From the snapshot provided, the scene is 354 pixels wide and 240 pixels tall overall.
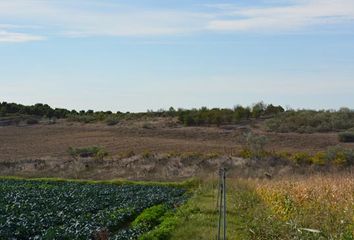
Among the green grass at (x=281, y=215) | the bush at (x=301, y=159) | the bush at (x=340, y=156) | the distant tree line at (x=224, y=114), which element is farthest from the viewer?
the distant tree line at (x=224, y=114)

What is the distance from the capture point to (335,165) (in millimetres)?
44500

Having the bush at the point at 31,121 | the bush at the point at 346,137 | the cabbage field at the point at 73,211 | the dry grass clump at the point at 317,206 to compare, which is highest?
the bush at the point at 31,121

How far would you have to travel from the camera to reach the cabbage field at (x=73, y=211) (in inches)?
648

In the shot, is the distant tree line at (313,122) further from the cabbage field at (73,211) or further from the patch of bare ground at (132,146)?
the cabbage field at (73,211)

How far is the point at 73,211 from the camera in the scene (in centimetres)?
2294

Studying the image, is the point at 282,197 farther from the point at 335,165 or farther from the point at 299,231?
the point at 335,165

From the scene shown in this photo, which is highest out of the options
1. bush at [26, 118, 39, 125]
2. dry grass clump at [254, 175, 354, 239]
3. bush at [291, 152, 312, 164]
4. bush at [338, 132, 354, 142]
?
bush at [26, 118, 39, 125]

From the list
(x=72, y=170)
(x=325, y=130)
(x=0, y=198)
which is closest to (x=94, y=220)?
(x=0, y=198)

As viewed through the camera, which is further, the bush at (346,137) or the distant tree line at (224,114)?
the distant tree line at (224,114)

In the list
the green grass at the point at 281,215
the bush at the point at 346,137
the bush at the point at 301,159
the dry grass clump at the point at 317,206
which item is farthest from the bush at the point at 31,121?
the dry grass clump at the point at 317,206

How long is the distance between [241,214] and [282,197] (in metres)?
1.56

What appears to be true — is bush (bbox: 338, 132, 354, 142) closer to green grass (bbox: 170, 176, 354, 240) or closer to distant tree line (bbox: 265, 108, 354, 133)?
distant tree line (bbox: 265, 108, 354, 133)

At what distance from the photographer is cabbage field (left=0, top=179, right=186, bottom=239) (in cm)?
1645

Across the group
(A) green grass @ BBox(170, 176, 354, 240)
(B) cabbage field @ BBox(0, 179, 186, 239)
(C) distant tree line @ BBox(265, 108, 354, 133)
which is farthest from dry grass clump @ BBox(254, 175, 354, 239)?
(C) distant tree line @ BBox(265, 108, 354, 133)
